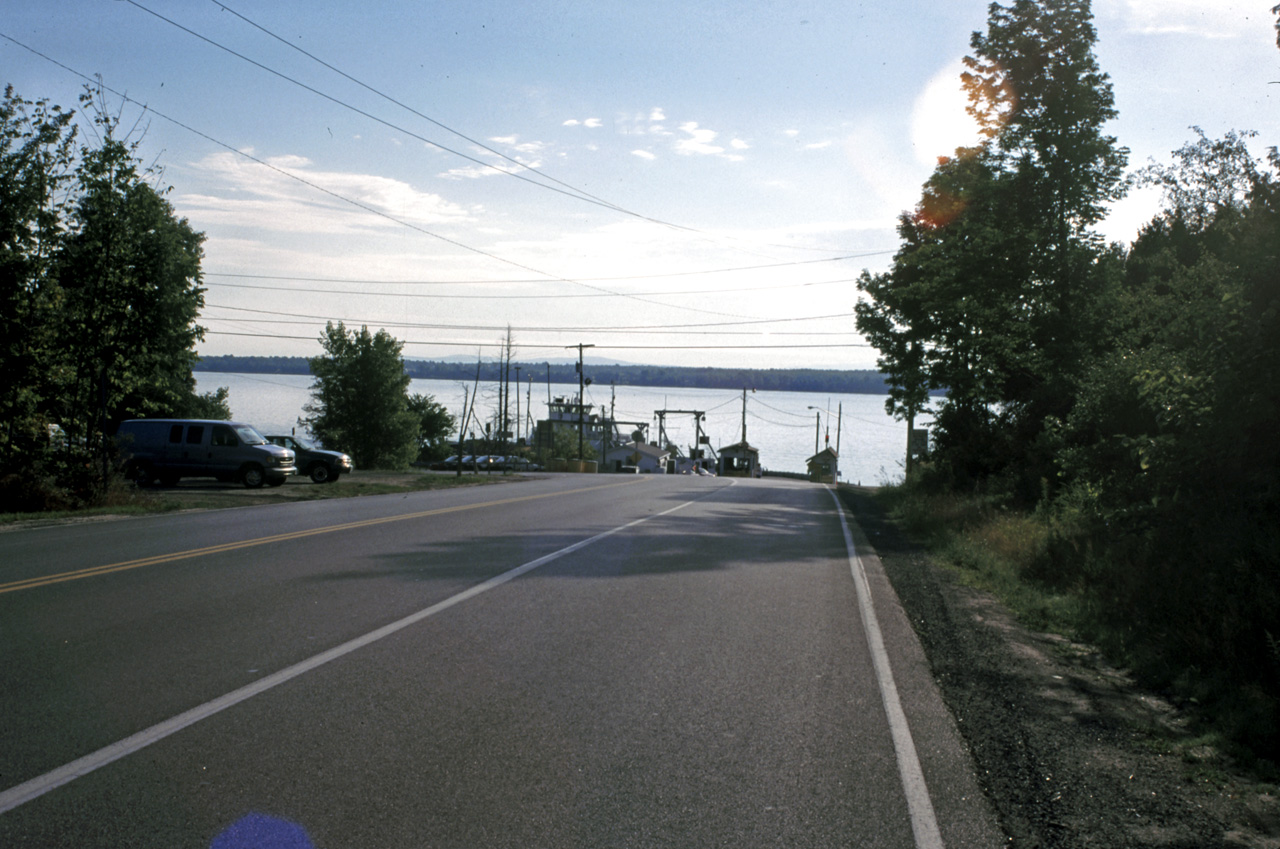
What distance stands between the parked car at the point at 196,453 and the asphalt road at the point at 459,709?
50.3 feet

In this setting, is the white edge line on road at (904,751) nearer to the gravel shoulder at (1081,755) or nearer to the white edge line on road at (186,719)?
the gravel shoulder at (1081,755)

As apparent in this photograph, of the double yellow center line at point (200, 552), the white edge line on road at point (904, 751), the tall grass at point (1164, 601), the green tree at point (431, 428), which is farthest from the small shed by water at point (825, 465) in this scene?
the white edge line on road at point (904, 751)

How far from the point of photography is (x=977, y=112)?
2555 centimetres

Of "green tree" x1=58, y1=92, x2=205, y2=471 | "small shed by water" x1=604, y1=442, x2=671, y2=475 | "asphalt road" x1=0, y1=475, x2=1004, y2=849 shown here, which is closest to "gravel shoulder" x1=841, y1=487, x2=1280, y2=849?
"asphalt road" x1=0, y1=475, x2=1004, y2=849

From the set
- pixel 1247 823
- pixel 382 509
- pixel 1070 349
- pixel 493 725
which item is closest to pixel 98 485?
pixel 382 509

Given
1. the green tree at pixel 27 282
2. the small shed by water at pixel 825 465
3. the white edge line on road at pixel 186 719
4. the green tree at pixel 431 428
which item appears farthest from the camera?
the green tree at pixel 431 428

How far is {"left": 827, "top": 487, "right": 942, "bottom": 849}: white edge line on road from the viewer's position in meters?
4.11

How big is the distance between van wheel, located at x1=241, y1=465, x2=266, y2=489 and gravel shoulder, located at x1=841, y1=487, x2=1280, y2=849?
72.8 ft

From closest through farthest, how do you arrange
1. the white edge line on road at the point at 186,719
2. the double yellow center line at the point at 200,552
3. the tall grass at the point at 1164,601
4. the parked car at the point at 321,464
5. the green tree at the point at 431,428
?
the white edge line on road at the point at 186,719 < the tall grass at the point at 1164,601 < the double yellow center line at the point at 200,552 < the parked car at the point at 321,464 < the green tree at the point at 431,428

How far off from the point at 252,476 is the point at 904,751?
24467 mm

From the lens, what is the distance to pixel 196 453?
2606 cm

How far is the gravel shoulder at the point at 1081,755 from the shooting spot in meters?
4.29

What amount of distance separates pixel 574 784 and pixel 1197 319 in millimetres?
8948

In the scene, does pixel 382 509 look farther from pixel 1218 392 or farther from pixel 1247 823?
pixel 1247 823
